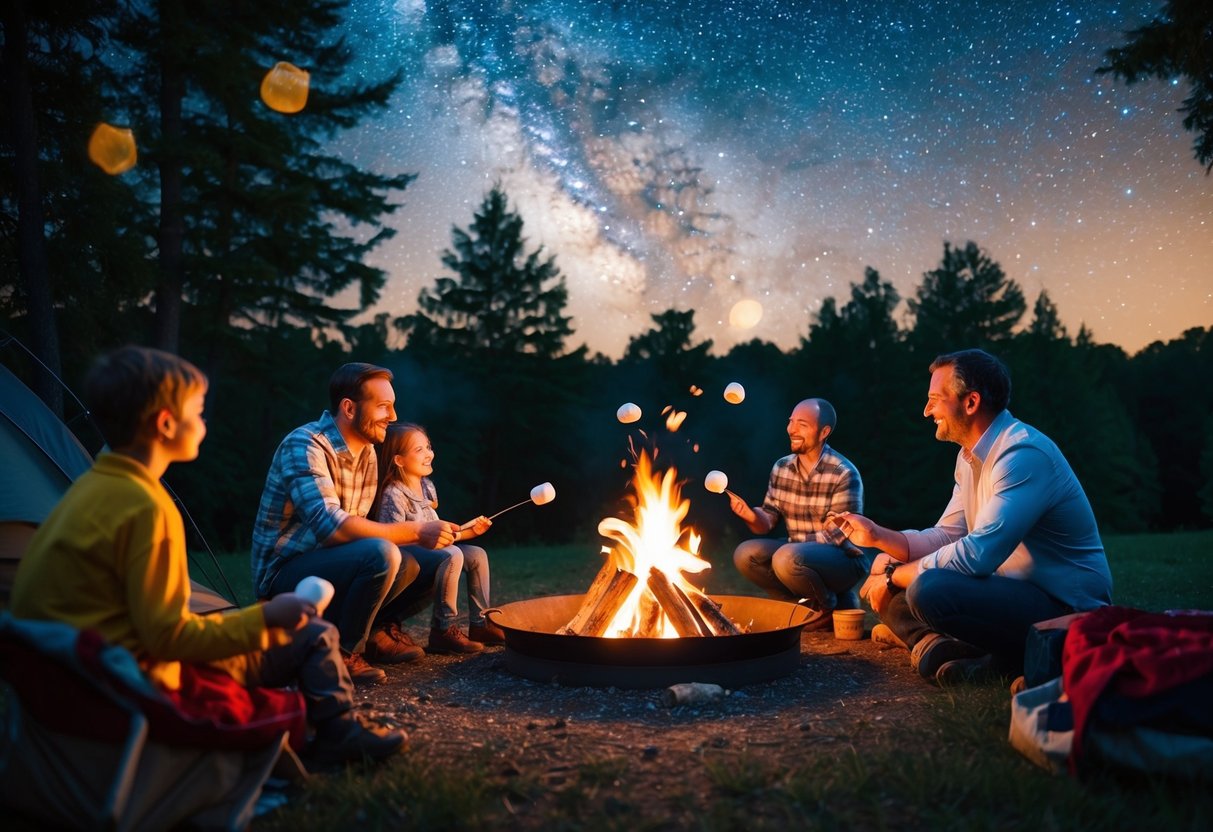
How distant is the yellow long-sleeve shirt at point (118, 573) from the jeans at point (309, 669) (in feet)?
1.49

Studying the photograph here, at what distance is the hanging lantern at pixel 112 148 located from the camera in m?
11.1

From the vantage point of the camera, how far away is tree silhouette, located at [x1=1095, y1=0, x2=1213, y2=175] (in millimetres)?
8703

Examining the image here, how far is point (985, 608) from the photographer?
13.1 ft

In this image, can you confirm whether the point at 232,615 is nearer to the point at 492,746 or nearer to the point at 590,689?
the point at 492,746

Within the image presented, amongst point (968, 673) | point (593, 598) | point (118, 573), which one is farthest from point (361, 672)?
point (968, 673)

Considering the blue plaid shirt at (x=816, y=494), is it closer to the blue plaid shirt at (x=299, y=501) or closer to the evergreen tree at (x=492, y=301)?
the blue plaid shirt at (x=299, y=501)

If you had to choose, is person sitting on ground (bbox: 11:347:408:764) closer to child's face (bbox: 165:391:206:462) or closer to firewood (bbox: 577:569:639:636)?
child's face (bbox: 165:391:206:462)

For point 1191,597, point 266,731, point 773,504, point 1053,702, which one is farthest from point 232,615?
point 1191,597

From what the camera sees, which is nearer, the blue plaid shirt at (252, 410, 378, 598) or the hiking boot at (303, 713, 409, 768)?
the hiking boot at (303, 713, 409, 768)

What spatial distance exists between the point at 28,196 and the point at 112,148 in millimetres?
2509

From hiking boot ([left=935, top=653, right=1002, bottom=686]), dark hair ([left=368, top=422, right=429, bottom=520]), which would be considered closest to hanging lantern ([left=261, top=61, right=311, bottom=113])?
dark hair ([left=368, top=422, right=429, bottom=520])

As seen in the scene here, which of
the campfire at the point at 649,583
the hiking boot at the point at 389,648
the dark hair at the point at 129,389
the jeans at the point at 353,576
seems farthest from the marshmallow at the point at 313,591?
the hiking boot at the point at 389,648

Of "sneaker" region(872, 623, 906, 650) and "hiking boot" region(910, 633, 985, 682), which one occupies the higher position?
"hiking boot" region(910, 633, 985, 682)

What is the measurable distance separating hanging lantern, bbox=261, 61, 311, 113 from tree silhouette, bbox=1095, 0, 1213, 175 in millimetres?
13860
